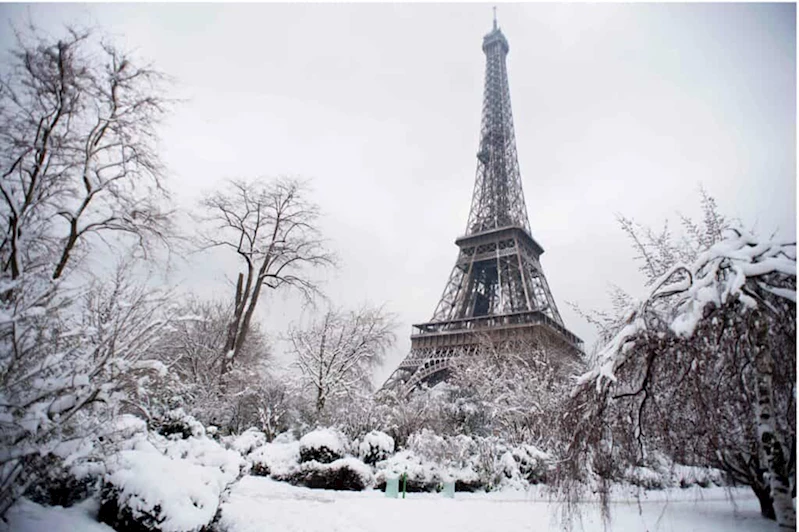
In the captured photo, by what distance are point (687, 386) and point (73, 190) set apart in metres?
8.79

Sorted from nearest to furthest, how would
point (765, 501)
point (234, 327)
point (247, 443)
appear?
point (765, 501), point (247, 443), point (234, 327)

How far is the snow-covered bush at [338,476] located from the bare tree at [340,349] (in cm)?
439

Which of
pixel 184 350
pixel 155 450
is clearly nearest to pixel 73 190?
pixel 155 450

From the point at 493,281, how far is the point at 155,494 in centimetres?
3030

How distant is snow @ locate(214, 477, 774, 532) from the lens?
5.11 meters

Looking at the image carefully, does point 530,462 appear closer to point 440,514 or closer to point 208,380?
point 440,514

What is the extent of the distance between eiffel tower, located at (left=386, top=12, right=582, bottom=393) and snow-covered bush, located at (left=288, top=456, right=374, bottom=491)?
9399 millimetres

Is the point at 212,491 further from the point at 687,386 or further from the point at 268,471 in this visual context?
the point at 268,471

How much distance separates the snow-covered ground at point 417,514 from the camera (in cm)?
481

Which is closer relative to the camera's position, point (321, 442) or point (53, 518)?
point (53, 518)

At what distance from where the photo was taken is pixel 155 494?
3.93 meters

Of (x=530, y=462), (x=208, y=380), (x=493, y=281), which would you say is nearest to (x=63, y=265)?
(x=208, y=380)

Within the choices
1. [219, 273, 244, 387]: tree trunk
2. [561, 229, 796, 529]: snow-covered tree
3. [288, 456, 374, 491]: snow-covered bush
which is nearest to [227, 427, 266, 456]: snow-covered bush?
[219, 273, 244, 387]: tree trunk

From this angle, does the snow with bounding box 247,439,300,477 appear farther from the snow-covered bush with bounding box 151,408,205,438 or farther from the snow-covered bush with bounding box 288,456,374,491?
the snow-covered bush with bounding box 151,408,205,438
